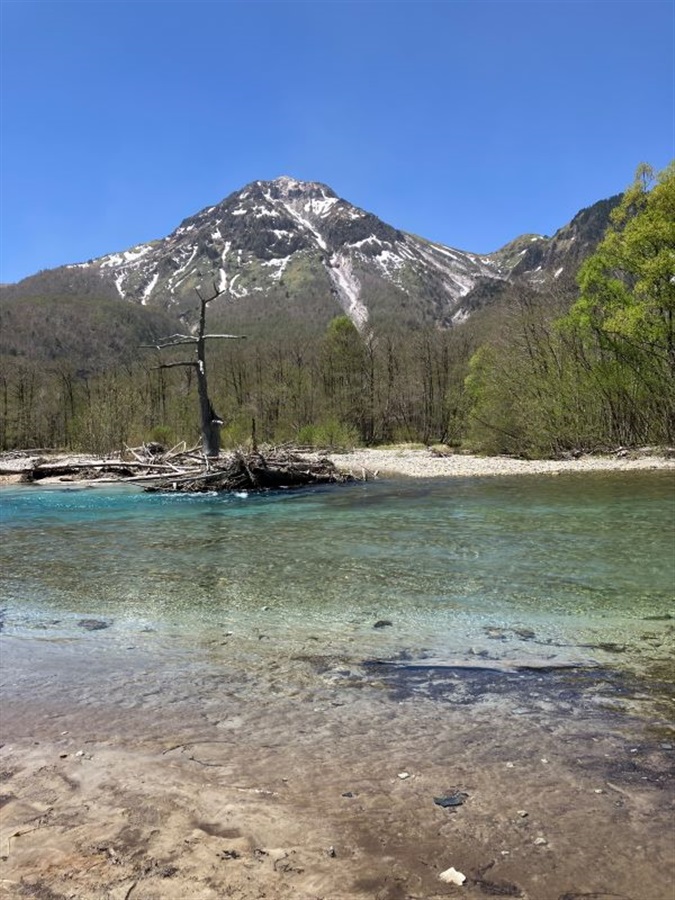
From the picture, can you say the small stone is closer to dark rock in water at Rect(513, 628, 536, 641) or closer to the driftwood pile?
dark rock in water at Rect(513, 628, 536, 641)

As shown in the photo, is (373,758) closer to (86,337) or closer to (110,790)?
(110,790)

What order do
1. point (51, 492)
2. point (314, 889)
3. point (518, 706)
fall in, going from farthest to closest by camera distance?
point (51, 492)
point (518, 706)
point (314, 889)

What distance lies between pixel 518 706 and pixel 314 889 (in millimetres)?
2584

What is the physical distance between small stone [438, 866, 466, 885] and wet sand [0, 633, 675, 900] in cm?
3

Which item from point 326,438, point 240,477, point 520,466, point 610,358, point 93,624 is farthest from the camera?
point 326,438

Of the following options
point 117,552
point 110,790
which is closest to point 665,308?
point 117,552

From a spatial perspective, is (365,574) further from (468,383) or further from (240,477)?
(468,383)

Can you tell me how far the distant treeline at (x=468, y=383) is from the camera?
32.8 m

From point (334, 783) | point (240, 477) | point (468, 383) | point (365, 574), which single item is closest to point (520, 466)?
point (240, 477)

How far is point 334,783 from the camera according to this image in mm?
3760

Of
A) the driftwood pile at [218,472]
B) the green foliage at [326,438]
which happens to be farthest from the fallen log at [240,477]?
the green foliage at [326,438]

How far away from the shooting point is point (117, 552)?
12555 millimetres

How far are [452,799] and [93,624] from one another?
542cm

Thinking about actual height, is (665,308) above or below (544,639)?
above
